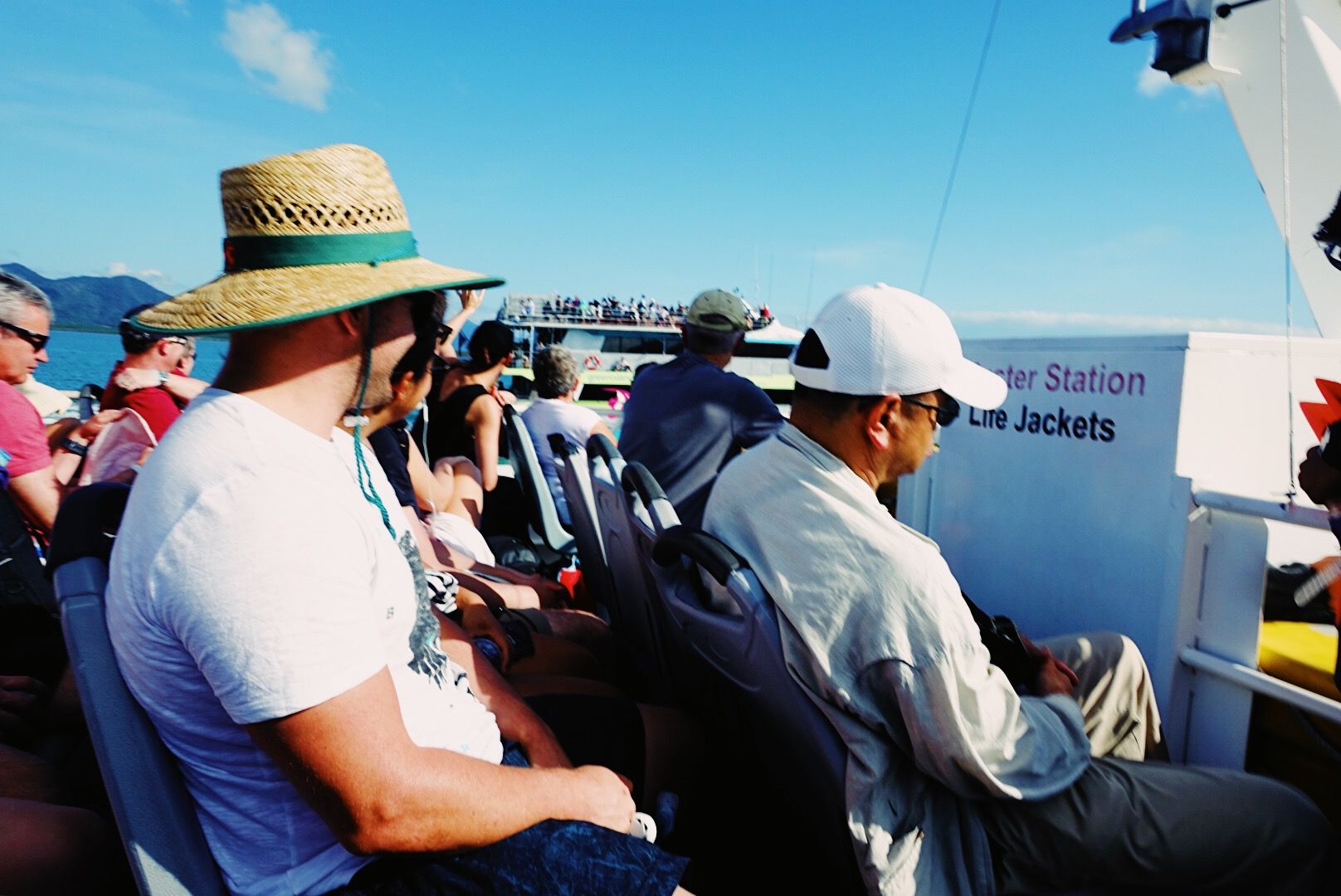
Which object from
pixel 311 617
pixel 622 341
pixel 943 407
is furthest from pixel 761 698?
pixel 622 341

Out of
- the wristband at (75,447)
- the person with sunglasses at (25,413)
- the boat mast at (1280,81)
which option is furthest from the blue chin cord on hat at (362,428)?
the boat mast at (1280,81)

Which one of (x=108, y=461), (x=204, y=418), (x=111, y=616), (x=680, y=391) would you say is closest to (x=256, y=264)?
(x=204, y=418)

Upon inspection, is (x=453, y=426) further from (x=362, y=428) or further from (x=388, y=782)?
(x=388, y=782)

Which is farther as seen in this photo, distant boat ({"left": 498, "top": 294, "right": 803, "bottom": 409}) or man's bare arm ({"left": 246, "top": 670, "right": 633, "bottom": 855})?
distant boat ({"left": 498, "top": 294, "right": 803, "bottom": 409})

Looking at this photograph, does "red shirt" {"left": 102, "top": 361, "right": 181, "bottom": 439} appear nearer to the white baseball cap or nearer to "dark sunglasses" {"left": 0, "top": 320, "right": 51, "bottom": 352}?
"dark sunglasses" {"left": 0, "top": 320, "right": 51, "bottom": 352}

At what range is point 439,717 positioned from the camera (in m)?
1.36

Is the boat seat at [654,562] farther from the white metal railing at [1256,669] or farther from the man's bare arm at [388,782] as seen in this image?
the white metal railing at [1256,669]

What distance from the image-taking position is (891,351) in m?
1.69

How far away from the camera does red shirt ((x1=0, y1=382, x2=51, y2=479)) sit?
2.58 metres

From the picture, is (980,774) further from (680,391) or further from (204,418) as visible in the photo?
(680,391)

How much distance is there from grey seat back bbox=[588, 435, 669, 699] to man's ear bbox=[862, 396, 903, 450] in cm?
81

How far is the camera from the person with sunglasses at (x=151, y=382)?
303cm

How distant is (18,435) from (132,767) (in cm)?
212

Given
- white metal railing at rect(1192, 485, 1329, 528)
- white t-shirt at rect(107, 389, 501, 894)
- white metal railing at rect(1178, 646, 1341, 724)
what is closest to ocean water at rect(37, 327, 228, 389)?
white t-shirt at rect(107, 389, 501, 894)
